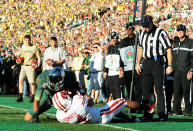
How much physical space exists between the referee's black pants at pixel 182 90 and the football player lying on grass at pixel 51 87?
310cm

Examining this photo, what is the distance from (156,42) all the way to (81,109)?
6.20 ft

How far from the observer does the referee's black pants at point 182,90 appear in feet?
32.8

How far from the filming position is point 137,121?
8.17 metres

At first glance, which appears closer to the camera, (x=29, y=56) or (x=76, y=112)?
(x=76, y=112)

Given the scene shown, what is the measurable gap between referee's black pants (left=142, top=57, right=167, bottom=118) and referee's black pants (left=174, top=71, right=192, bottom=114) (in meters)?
1.79

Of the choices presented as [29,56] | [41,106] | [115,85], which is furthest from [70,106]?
[29,56]

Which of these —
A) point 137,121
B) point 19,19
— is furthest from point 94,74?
point 19,19

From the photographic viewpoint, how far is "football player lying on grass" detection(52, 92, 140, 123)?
732cm

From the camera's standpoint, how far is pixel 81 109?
7387mm

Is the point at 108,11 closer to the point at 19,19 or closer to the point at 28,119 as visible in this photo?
the point at 19,19

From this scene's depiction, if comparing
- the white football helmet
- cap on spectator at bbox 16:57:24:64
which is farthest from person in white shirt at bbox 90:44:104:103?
the white football helmet

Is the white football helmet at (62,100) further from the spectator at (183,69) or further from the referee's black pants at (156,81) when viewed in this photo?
the spectator at (183,69)

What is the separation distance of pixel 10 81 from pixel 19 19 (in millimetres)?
19751

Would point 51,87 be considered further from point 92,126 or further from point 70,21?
point 70,21
